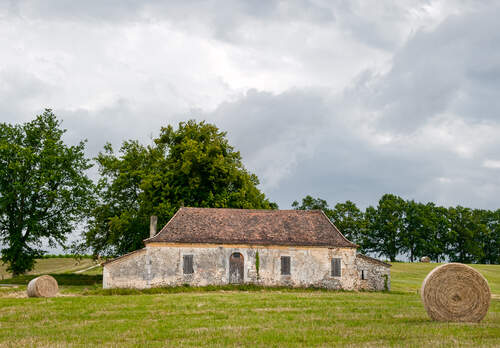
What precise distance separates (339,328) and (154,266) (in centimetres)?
2140

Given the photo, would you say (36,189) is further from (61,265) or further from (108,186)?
(61,265)

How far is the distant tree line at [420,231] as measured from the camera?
73062 mm

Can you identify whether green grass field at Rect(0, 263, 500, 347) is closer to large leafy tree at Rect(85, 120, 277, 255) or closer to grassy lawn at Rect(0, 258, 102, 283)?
large leafy tree at Rect(85, 120, 277, 255)

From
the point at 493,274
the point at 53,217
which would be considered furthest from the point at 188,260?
the point at 493,274

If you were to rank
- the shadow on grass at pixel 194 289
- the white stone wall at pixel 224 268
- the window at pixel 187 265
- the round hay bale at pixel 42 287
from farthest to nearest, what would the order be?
1. the window at pixel 187 265
2. the white stone wall at pixel 224 268
3. the shadow on grass at pixel 194 289
4. the round hay bale at pixel 42 287

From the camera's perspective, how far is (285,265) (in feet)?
113

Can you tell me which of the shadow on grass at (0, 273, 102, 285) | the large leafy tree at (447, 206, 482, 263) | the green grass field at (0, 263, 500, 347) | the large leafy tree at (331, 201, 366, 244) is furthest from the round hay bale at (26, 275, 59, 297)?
the large leafy tree at (447, 206, 482, 263)

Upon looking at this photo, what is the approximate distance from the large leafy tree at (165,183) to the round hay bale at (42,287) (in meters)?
13.7

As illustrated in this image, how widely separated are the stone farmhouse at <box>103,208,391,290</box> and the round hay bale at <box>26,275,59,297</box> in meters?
4.91

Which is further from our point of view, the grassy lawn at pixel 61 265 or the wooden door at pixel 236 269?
the grassy lawn at pixel 61 265

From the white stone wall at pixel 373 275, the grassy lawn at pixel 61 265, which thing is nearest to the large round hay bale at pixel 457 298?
the white stone wall at pixel 373 275

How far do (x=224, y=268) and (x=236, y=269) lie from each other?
2.72ft

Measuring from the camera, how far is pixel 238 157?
46125mm

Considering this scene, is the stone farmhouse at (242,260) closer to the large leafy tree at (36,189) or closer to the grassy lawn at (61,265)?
the large leafy tree at (36,189)
